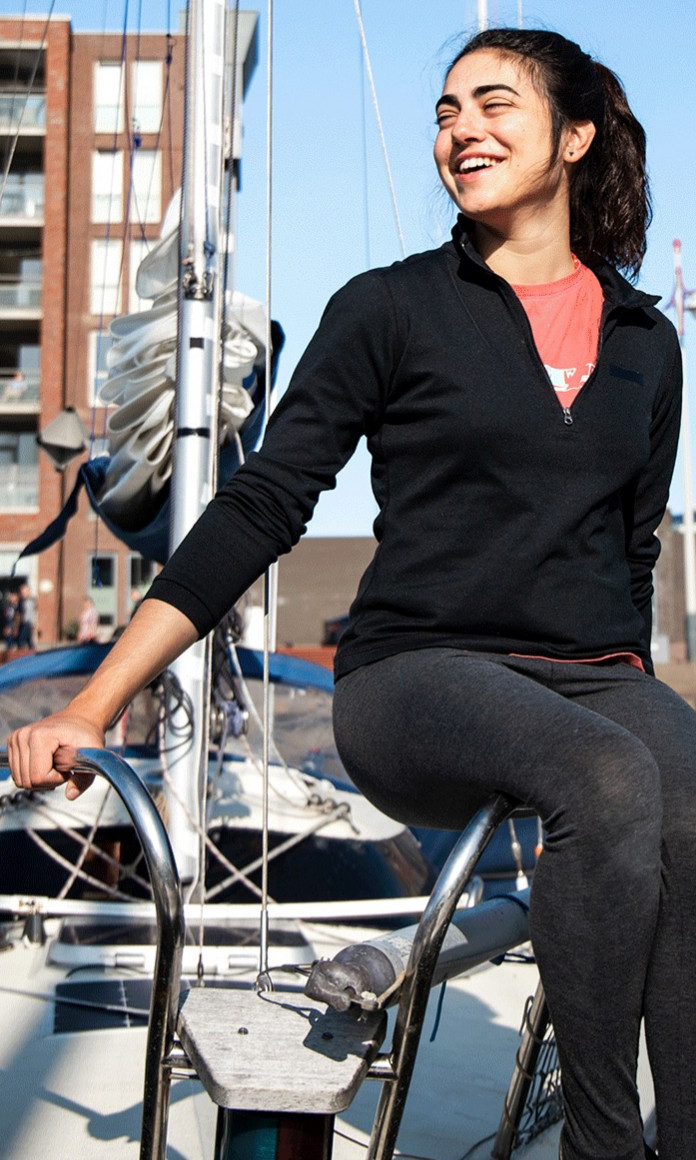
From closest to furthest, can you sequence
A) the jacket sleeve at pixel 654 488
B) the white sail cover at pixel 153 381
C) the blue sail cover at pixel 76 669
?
the jacket sleeve at pixel 654 488, the white sail cover at pixel 153 381, the blue sail cover at pixel 76 669

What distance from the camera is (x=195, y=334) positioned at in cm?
460

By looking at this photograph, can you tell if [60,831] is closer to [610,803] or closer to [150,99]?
[610,803]

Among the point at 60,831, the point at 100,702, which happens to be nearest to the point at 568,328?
the point at 100,702

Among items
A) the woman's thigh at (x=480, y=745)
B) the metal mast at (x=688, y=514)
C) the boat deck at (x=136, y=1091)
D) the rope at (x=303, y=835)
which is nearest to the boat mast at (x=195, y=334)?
the rope at (x=303, y=835)

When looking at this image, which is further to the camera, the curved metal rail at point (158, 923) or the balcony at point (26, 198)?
the balcony at point (26, 198)

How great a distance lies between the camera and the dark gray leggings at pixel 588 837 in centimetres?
124

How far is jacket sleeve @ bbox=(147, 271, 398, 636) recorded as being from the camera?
149cm

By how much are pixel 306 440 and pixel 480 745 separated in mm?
454

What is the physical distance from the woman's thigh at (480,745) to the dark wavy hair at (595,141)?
0.75 meters

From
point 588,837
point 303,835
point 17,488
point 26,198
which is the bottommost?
point 17,488

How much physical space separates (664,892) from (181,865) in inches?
126

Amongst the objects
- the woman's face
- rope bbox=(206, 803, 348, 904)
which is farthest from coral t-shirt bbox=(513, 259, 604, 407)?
rope bbox=(206, 803, 348, 904)

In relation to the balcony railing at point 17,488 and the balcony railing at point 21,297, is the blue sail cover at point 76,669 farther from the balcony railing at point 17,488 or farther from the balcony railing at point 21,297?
the balcony railing at point 21,297

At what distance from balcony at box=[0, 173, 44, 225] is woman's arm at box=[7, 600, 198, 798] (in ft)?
124
